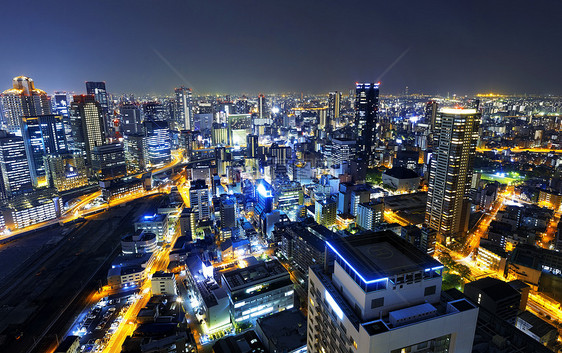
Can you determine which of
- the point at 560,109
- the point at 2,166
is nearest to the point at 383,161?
the point at 2,166

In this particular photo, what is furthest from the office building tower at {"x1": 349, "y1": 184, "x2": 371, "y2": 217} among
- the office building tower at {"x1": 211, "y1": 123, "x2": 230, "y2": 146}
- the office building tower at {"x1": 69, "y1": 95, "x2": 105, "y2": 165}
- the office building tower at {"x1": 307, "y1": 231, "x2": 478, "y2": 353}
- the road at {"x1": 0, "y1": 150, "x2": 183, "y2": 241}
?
the office building tower at {"x1": 211, "y1": 123, "x2": 230, "y2": 146}

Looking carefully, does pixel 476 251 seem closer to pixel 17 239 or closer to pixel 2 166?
pixel 17 239

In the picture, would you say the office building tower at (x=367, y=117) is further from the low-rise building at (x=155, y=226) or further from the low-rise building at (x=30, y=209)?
the low-rise building at (x=30, y=209)

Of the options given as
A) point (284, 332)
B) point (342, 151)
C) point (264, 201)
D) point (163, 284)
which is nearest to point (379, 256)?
point (284, 332)

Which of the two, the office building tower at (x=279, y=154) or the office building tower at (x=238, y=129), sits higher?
the office building tower at (x=238, y=129)

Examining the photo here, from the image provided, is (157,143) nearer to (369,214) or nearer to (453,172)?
(369,214)

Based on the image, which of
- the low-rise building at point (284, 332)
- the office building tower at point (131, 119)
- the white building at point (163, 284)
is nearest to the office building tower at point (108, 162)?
the office building tower at point (131, 119)

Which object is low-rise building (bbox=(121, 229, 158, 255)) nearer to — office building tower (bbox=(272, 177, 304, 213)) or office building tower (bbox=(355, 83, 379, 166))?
office building tower (bbox=(272, 177, 304, 213))
